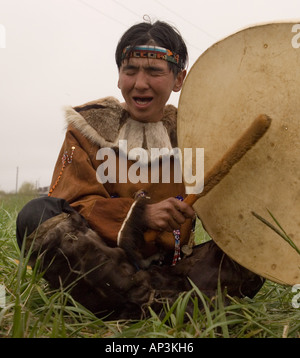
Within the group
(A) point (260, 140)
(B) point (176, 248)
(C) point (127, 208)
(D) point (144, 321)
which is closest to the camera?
(D) point (144, 321)

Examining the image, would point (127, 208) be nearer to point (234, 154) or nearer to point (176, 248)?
point (176, 248)

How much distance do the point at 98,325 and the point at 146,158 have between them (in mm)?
729

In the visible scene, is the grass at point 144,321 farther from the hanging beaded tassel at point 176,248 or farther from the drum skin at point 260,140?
the hanging beaded tassel at point 176,248

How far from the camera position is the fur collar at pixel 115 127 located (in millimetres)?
2104

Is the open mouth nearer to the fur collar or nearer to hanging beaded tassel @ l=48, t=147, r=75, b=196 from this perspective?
the fur collar

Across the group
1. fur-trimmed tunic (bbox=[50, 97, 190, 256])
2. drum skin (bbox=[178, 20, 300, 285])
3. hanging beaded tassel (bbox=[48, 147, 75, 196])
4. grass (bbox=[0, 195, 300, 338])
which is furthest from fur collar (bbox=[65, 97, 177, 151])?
Answer: grass (bbox=[0, 195, 300, 338])

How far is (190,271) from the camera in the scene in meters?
2.01

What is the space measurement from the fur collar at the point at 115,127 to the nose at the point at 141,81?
0.14 meters

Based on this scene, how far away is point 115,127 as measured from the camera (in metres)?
2.15

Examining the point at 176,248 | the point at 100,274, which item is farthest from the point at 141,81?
the point at 100,274

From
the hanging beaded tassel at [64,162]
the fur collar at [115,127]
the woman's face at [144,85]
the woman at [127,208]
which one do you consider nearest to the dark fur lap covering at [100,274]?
the woman at [127,208]

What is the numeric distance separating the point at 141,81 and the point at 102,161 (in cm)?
38

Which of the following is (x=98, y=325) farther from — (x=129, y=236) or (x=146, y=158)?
(x=146, y=158)
